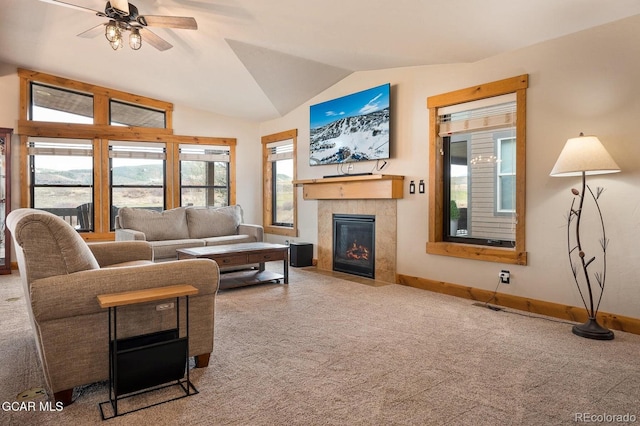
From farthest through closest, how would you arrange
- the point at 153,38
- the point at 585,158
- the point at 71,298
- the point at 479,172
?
the point at 479,172, the point at 153,38, the point at 585,158, the point at 71,298

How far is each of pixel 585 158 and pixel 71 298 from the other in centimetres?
352

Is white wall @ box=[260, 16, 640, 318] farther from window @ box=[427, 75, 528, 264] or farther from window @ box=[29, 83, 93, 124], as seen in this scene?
window @ box=[29, 83, 93, 124]

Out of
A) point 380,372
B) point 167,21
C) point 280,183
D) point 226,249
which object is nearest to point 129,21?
point 167,21

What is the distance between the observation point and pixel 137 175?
675 cm

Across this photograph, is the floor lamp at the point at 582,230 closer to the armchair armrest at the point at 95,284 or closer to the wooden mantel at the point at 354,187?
the wooden mantel at the point at 354,187

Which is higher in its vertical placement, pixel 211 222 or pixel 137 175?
pixel 137 175

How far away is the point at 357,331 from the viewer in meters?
3.19

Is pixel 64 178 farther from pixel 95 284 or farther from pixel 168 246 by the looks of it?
pixel 95 284

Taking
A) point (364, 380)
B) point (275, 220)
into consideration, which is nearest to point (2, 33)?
point (275, 220)

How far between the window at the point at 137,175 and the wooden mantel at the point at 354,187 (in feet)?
8.03

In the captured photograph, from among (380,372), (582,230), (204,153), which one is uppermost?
(204,153)

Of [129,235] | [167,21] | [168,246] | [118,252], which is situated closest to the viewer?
[118,252]

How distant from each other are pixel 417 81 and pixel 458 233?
73.1 inches

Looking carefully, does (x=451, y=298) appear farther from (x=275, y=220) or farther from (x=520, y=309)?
(x=275, y=220)
